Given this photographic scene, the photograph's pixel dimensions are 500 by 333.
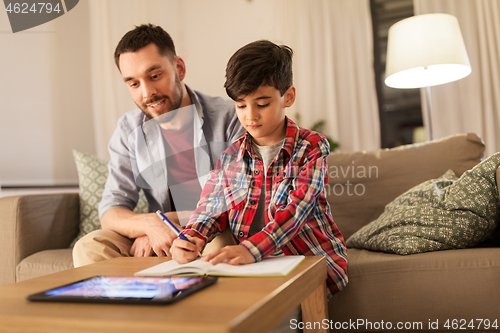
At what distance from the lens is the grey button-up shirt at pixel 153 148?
1.26 m

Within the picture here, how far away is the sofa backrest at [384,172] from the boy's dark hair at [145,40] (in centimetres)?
77

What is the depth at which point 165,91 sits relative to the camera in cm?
130

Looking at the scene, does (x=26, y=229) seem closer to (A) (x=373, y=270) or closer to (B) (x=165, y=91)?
(B) (x=165, y=91)

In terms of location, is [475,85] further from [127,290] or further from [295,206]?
[127,290]

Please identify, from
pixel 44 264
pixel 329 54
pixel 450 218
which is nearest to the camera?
pixel 450 218

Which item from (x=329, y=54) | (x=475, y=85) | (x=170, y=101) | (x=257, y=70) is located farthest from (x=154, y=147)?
(x=475, y=85)

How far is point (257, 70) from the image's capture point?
95 centimetres

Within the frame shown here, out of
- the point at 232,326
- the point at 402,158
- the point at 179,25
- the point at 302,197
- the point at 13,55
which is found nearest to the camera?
the point at 232,326

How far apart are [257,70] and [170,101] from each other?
463mm

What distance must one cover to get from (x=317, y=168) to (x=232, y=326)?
21.9 inches

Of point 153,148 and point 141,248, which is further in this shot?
point 153,148

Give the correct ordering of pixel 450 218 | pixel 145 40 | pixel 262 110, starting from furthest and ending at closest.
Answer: pixel 145 40
pixel 450 218
pixel 262 110

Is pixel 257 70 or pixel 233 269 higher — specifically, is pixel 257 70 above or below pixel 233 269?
above

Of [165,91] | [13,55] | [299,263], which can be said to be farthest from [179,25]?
[299,263]
